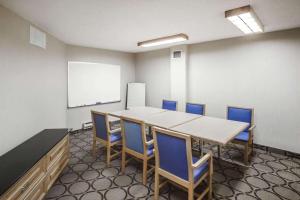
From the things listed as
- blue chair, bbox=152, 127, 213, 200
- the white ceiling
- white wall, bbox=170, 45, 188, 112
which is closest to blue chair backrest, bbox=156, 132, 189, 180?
blue chair, bbox=152, 127, 213, 200

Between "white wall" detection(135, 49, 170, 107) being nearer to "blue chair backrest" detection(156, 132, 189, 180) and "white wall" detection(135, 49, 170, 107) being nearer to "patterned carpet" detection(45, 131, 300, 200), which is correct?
"patterned carpet" detection(45, 131, 300, 200)

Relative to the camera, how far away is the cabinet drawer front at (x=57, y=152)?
2.20 metres

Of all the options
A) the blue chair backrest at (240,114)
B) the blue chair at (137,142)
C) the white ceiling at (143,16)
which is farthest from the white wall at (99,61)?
the blue chair backrest at (240,114)

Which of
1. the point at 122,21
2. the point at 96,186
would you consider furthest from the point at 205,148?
the point at 122,21

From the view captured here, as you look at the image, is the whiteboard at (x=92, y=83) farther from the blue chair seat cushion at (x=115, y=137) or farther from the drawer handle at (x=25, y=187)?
the drawer handle at (x=25, y=187)

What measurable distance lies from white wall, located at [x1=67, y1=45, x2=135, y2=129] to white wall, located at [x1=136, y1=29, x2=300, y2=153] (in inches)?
89.0

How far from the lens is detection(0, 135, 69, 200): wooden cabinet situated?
158cm

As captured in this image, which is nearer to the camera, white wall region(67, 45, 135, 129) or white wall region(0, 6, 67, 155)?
white wall region(0, 6, 67, 155)

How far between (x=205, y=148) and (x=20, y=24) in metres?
3.99

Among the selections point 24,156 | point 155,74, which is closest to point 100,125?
point 24,156

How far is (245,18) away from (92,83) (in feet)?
13.1

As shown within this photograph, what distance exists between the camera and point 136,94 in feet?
18.9

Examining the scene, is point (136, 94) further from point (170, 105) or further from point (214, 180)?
point (214, 180)

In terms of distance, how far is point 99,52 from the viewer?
500 centimetres
